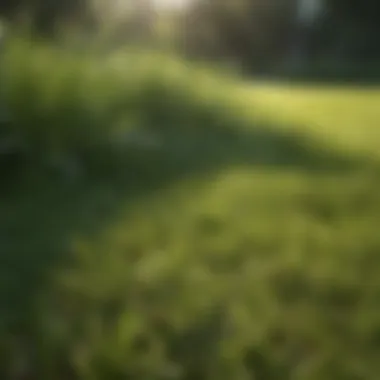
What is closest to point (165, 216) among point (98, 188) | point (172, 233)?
point (172, 233)

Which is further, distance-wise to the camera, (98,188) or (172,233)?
(98,188)

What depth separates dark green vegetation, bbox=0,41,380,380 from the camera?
4.59ft

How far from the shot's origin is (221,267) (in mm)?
1723

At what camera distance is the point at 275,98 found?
4.12m

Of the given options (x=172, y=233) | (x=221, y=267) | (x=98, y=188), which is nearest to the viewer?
(x=221, y=267)

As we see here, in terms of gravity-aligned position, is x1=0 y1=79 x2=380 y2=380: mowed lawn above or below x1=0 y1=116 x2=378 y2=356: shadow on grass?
above

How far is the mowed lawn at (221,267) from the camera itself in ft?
4.56

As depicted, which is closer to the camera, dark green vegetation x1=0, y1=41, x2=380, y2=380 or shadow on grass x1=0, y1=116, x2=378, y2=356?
dark green vegetation x1=0, y1=41, x2=380, y2=380

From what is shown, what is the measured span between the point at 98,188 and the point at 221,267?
0.58m

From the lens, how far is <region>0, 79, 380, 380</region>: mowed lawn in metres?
1.39

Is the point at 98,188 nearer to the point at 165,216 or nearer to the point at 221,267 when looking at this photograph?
the point at 165,216

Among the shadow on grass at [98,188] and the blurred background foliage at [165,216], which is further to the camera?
the shadow on grass at [98,188]

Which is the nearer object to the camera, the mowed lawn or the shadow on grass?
the mowed lawn

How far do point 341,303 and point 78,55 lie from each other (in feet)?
4.65
